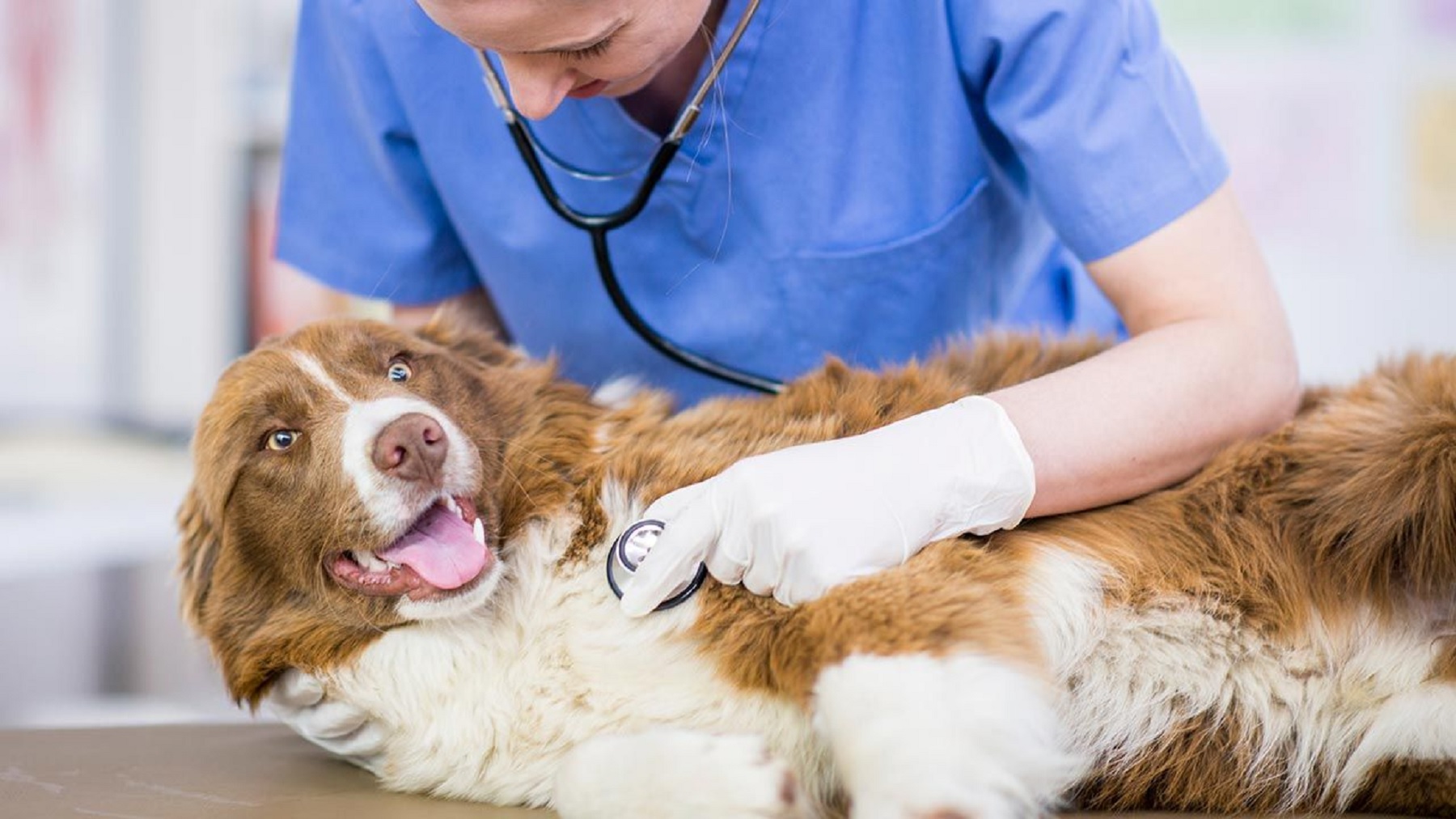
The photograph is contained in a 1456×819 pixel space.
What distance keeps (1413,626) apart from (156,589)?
385 cm

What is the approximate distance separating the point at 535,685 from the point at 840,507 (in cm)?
43

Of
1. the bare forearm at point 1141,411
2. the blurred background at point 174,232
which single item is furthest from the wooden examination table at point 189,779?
the blurred background at point 174,232

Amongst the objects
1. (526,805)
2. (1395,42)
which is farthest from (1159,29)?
(1395,42)

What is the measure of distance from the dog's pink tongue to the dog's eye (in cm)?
21

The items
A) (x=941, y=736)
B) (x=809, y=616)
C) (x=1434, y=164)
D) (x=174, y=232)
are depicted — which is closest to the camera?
(x=941, y=736)

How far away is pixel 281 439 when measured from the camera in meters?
1.60

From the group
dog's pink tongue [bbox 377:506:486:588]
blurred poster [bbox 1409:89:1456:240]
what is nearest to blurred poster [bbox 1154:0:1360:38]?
blurred poster [bbox 1409:89:1456:240]

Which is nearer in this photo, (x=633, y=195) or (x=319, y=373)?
(x=319, y=373)

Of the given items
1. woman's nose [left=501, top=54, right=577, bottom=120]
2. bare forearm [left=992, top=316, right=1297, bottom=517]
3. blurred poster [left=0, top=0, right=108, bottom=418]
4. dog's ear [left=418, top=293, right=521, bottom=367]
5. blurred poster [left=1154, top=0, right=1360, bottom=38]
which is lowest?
blurred poster [left=0, top=0, right=108, bottom=418]

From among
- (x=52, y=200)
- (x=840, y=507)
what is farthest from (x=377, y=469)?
(x=52, y=200)

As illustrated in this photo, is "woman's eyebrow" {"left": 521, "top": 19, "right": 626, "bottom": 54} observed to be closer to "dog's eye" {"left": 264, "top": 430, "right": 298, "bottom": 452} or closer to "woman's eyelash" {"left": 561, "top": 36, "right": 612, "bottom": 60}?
"woman's eyelash" {"left": 561, "top": 36, "right": 612, "bottom": 60}

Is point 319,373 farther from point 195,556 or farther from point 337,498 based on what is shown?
point 195,556

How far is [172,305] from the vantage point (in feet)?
16.5

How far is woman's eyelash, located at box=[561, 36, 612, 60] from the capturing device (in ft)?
4.94
